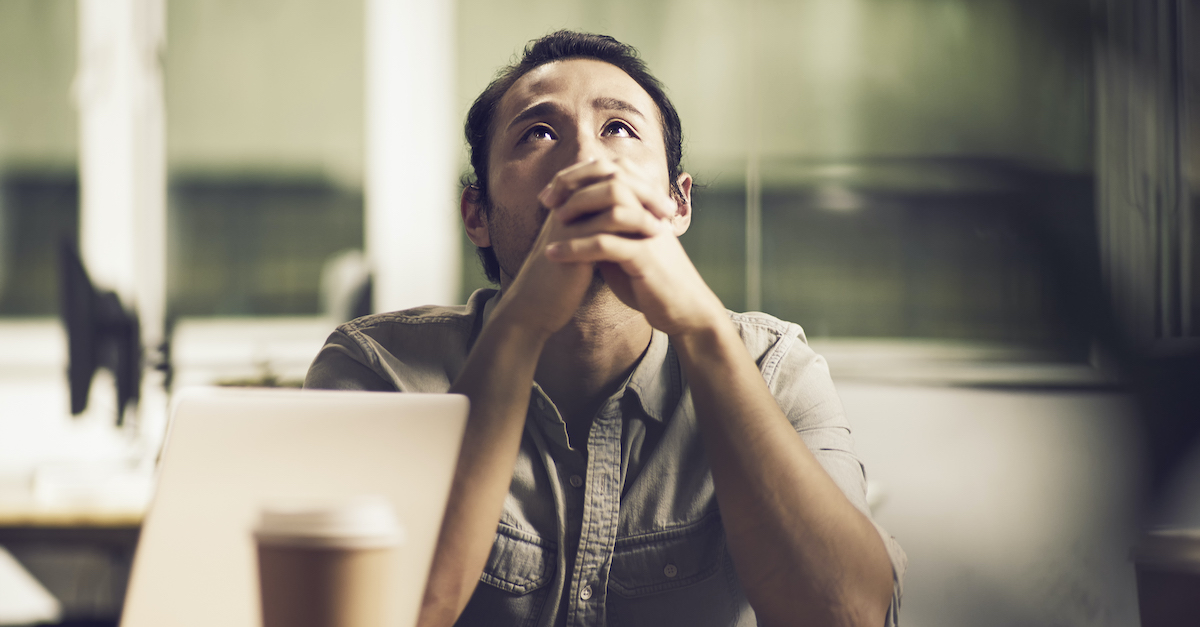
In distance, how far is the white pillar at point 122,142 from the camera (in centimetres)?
274

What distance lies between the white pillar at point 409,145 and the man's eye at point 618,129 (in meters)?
1.81

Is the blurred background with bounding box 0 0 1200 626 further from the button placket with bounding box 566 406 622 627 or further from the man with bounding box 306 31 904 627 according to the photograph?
the button placket with bounding box 566 406 622 627

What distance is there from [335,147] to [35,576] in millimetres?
1767

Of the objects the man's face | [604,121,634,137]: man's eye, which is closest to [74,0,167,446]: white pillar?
the man's face

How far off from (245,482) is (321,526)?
17cm

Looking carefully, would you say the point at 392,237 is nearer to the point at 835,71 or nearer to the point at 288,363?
the point at 288,363

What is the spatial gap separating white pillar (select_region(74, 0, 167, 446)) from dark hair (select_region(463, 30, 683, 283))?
76.3 inches

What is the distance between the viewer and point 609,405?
3.58ft

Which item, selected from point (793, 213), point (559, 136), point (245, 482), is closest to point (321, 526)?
point (245, 482)

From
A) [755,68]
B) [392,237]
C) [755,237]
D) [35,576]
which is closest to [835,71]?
[755,68]

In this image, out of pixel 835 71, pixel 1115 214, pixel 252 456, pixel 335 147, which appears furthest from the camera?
pixel 335 147

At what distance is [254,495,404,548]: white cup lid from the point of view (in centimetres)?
39

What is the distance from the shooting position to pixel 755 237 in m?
2.71

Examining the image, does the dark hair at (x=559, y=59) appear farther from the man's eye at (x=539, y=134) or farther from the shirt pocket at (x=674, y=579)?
the shirt pocket at (x=674, y=579)
